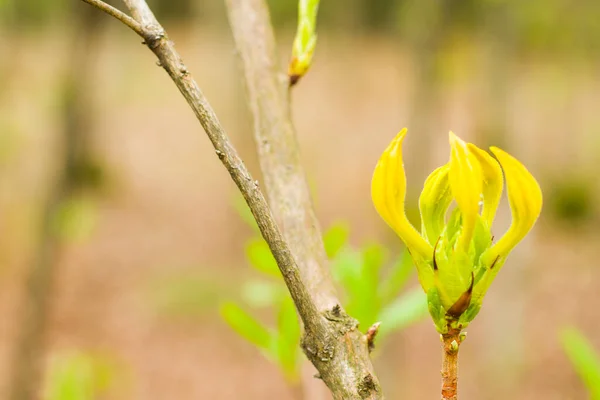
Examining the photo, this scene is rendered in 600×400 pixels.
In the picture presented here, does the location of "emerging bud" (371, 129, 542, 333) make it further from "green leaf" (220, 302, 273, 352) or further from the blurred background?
"green leaf" (220, 302, 273, 352)

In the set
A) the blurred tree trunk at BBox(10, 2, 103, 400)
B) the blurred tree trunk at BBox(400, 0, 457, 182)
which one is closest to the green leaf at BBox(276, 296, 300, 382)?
the blurred tree trunk at BBox(10, 2, 103, 400)

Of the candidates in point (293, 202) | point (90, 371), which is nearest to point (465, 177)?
point (293, 202)

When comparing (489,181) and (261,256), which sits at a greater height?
(489,181)

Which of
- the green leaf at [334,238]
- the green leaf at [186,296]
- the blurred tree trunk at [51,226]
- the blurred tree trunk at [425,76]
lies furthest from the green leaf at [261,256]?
the green leaf at [186,296]

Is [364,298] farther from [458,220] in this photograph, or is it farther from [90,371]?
[90,371]

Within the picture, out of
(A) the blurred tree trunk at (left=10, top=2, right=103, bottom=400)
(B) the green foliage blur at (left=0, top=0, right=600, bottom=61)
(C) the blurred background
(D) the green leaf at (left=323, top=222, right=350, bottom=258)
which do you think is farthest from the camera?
(B) the green foliage blur at (left=0, top=0, right=600, bottom=61)

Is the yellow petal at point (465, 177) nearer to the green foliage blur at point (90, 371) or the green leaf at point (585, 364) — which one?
the green leaf at point (585, 364)
